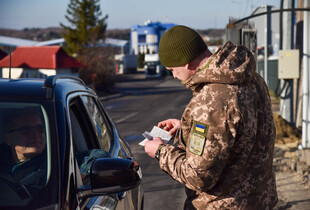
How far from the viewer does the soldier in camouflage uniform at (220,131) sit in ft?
8.34

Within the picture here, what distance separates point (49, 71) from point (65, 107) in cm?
3180

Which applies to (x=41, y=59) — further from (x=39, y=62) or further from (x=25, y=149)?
(x=25, y=149)

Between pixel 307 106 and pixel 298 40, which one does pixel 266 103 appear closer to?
pixel 307 106

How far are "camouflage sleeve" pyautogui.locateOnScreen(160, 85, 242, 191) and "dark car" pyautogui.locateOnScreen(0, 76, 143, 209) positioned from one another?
1.13ft

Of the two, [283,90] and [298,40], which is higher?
[298,40]

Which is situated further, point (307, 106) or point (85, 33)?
point (85, 33)

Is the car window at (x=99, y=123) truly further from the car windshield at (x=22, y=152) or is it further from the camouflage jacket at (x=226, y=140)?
the camouflage jacket at (x=226, y=140)

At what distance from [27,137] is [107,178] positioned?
66 cm

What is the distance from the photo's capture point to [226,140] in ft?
8.32

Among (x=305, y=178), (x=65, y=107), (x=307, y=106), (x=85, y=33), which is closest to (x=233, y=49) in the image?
(x=65, y=107)

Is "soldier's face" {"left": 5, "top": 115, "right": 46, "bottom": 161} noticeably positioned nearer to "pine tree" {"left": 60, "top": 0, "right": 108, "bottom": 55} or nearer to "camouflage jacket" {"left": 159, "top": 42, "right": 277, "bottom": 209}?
"camouflage jacket" {"left": 159, "top": 42, "right": 277, "bottom": 209}

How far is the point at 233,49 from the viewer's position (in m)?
2.75

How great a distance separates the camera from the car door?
116 inches

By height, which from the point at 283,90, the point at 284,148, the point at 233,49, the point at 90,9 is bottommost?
the point at 284,148
